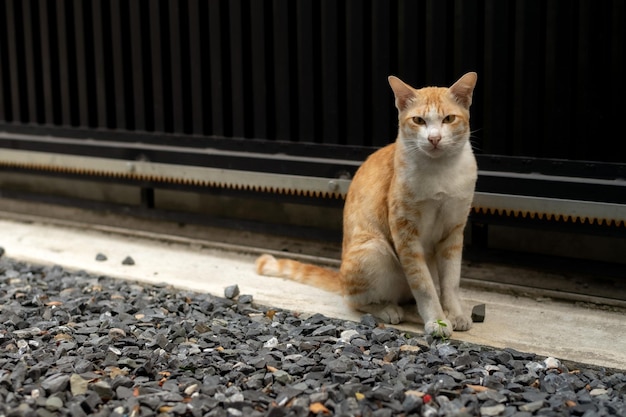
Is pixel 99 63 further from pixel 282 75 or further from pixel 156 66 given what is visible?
pixel 282 75

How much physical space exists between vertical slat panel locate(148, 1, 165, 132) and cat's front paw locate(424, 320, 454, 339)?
285cm

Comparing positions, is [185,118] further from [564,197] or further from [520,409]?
[520,409]

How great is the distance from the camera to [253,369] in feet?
12.1

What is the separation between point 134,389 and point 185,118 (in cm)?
299

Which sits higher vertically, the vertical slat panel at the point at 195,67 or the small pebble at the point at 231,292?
the vertical slat panel at the point at 195,67

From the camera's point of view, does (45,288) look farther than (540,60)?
Yes

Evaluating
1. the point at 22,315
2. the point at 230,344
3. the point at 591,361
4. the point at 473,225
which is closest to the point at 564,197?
the point at 473,225

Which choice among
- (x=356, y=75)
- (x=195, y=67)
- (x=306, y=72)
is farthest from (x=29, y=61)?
(x=356, y=75)

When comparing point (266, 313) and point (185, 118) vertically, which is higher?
point (185, 118)

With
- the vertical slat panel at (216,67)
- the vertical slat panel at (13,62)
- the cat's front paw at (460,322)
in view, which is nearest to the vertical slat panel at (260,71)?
the vertical slat panel at (216,67)

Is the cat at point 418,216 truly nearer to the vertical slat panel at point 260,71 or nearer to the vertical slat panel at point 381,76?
the vertical slat panel at point 381,76

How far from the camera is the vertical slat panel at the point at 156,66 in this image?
6.13 m

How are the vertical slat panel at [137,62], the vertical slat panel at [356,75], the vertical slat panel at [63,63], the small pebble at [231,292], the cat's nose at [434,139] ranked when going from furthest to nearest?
the vertical slat panel at [63,63] → the vertical slat panel at [137,62] → the vertical slat panel at [356,75] → the small pebble at [231,292] → the cat's nose at [434,139]

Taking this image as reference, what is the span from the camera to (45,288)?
5094 millimetres
